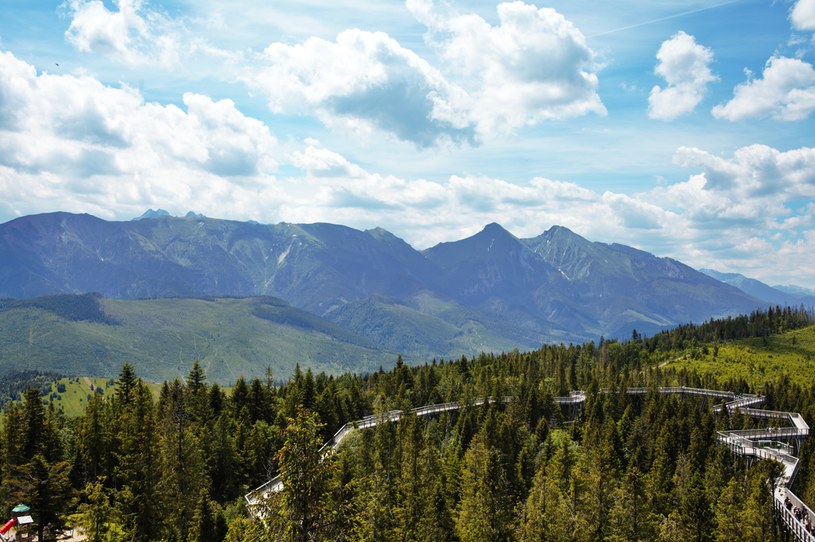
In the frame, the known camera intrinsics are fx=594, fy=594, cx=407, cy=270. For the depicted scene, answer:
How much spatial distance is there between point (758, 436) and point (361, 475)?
92800mm

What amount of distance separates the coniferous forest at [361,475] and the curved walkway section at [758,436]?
117 inches

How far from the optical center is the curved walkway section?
75.5m

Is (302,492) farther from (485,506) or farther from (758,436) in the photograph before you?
(758,436)

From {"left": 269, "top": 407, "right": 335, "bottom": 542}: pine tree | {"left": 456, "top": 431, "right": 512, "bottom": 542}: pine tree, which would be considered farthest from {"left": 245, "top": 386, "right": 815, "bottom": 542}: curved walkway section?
{"left": 456, "top": 431, "right": 512, "bottom": 542}: pine tree

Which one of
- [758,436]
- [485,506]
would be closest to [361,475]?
[485,506]

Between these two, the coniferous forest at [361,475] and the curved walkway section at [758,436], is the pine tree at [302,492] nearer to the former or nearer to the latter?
the coniferous forest at [361,475]

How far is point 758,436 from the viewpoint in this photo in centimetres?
13000

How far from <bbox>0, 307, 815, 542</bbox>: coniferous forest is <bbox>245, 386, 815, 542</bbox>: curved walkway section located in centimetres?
296

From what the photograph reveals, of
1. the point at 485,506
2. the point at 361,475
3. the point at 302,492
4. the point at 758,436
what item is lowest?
the point at 758,436

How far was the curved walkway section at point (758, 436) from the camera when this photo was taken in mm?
75500

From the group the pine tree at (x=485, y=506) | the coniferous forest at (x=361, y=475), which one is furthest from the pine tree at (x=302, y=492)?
the pine tree at (x=485, y=506)

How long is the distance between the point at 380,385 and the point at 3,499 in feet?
327

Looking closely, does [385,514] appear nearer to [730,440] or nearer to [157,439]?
[157,439]

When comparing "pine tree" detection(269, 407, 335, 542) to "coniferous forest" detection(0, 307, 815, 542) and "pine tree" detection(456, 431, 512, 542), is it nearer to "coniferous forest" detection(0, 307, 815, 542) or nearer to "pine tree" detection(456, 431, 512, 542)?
"coniferous forest" detection(0, 307, 815, 542)
